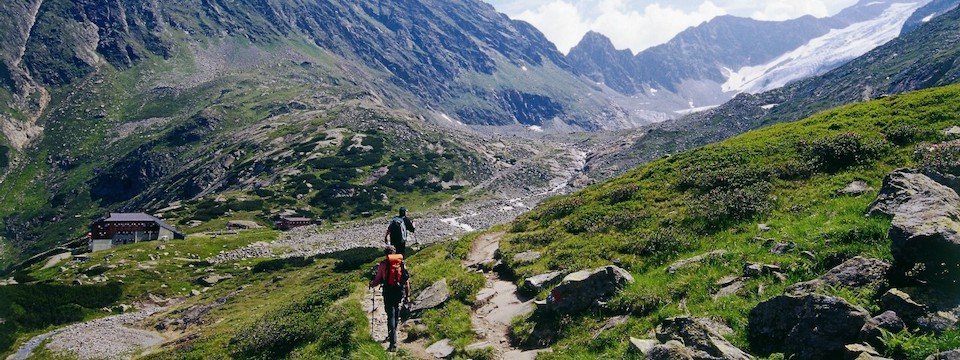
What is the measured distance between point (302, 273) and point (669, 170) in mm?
63487

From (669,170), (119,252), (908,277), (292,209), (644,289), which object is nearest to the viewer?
(908,277)

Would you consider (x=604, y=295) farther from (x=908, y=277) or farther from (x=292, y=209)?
(x=292, y=209)

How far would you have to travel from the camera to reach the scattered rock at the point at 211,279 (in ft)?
271

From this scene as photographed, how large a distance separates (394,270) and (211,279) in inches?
3086

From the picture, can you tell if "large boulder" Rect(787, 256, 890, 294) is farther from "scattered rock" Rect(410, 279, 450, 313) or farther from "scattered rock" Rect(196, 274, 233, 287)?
"scattered rock" Rect(196, 274, 233, 287)

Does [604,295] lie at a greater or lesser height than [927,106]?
lesser

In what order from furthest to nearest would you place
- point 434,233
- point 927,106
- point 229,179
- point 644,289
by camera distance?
point 229,179 → point 434,233 → point 927,106 → point 644,289

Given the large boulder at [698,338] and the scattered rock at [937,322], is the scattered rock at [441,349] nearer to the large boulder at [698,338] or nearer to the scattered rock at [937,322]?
the large boulder at [698,338]

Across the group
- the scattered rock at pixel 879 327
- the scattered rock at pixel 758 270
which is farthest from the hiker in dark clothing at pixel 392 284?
the scattered rock at pixel 879 327

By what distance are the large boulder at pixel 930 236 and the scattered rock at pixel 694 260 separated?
5350 millimetres

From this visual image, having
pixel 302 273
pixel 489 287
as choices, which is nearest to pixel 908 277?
pixel 489 287

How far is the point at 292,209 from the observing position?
154m

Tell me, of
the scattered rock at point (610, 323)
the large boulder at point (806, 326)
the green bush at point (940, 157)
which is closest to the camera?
the large boulder at point (806, 326)

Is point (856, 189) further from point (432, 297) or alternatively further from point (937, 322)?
point (432, 297)
